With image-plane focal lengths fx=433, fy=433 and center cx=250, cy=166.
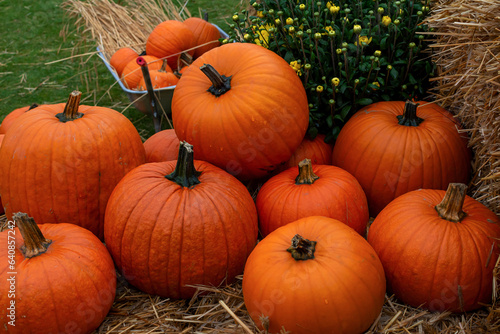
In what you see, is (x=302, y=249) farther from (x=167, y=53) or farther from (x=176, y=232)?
(x=167, y=53)

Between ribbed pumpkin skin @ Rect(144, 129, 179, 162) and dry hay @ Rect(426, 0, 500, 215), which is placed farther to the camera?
ribbed pumpkin skin @ Rect(144, 129, 179, 162)

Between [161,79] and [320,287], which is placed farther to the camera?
[161,79]

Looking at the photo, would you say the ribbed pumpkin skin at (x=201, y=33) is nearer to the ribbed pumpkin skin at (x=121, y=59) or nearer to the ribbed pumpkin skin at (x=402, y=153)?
the ribbed pumpkin skin at (x=121, y=59)

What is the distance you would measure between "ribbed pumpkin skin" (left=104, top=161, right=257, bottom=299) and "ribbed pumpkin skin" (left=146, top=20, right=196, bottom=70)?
2596mm

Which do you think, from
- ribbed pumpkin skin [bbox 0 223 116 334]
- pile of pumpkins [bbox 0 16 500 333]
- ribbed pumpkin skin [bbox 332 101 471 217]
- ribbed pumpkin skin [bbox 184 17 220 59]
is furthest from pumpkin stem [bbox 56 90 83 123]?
ribbed pumpkin skin [bbox 184 17 220 59]

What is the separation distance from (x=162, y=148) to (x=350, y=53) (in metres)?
1.46

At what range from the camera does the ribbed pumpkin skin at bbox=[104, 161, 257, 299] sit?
86.8 inches

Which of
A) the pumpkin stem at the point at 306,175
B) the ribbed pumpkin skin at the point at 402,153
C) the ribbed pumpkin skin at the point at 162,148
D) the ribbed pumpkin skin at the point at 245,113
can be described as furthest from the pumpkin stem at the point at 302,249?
the ribbed pumpkin skin at the point at 162,148

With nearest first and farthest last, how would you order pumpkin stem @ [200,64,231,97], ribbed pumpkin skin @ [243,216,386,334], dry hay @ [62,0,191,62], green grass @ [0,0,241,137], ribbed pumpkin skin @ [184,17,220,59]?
ribbed pumpkin skin @ [243,216,386,334] < pumpkin stem @ [200,64,231,97] < ribbed pumpkin skin @ [184,17,220,59] < green grass @ [0,0,241,137] < dry hay @ [62,0,191,62]

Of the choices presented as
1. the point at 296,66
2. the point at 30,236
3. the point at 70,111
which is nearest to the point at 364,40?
the point at 296,66

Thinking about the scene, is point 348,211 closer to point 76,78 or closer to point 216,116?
point 216,116

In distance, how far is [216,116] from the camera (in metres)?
2.54

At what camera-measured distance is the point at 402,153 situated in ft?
8.54

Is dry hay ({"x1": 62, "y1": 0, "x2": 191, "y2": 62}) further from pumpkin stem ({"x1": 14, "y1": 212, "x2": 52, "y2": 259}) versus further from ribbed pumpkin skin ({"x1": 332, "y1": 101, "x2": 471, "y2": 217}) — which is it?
pumpkin stem ({"x1": 14, "y1": 212, "x2": 52, "y2": 259})
